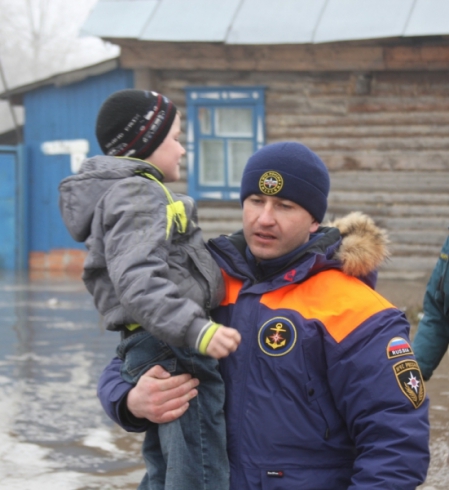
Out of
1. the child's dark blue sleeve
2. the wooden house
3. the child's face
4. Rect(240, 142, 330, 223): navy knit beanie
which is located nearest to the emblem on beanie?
Rect(240, 142, 330, 223): navy knit beanie

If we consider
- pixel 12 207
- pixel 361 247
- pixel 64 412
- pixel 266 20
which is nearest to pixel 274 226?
pixel 361 247

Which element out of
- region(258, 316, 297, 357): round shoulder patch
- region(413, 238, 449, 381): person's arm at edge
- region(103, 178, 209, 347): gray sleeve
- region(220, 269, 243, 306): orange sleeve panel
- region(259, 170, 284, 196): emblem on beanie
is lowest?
region(413, 238, 449, 381): person's arm at edge

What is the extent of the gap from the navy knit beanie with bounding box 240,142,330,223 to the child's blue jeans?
0.48 m

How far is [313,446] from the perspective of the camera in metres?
2.06

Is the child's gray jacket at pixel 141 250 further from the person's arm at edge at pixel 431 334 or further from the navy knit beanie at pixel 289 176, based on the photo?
the person's arm at edge at pixel 431 334

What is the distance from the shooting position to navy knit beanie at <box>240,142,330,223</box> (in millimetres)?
2270

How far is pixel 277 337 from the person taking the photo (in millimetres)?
2100

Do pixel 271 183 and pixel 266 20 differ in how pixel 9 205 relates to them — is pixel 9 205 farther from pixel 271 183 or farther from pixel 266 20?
pixel 271 183

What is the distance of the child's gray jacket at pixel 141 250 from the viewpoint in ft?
6.72

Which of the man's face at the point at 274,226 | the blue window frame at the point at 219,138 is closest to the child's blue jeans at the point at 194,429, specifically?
the man's face at the point at 274,226

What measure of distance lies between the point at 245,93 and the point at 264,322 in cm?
974

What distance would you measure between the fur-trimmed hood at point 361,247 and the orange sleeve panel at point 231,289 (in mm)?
272

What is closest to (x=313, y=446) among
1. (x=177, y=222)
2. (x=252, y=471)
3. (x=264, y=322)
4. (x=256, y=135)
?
(x=252, y=471)

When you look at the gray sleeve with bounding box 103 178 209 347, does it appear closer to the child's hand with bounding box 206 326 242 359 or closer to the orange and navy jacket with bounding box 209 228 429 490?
the child's hand with bounding box 206 326 242 359
